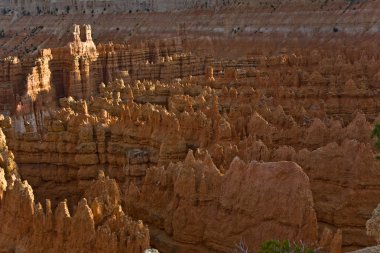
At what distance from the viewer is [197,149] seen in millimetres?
19000

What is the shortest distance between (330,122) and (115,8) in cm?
6518

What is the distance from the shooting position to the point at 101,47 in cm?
5000

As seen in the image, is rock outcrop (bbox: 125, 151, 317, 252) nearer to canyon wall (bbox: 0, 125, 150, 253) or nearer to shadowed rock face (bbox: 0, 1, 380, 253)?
shadowed rock face (bbox: 0, 1, 380, 253)

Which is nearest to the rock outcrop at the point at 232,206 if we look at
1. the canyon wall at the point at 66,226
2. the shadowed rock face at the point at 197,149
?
the shadowed rock face at the point at 197,149

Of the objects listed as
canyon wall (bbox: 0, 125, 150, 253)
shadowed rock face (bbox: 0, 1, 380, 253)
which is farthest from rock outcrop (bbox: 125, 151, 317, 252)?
canyon wall (bbox: 0, 125, 150, 253)

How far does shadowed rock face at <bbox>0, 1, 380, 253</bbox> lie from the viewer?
1412 cm

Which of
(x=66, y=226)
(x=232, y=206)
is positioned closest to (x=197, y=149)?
(x=232, y=206)

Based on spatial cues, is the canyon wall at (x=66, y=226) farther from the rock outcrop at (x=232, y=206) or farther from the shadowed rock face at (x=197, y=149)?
the rock outcrop at (x=232, y=206)

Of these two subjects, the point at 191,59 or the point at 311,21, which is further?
the point at 311,21

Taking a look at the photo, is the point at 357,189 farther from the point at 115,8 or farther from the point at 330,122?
the point at 115,8

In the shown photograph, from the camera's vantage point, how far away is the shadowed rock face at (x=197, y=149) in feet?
46.3

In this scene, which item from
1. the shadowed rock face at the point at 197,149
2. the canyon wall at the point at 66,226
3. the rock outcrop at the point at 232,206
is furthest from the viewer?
the shadowed rock face at the point at 197,149

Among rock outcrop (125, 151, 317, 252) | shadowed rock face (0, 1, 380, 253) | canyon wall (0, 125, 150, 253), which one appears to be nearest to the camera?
canyon wall (0, 125, 150, 253)

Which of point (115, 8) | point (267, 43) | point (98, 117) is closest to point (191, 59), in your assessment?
point (267, 43)
